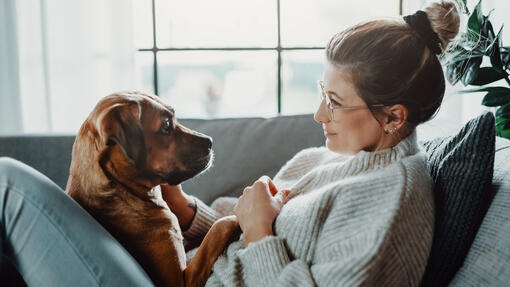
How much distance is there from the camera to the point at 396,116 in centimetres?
130

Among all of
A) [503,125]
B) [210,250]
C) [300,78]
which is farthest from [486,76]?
[300,78]

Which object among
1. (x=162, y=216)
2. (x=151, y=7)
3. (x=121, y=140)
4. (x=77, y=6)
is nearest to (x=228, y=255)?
(x=162, y=216)

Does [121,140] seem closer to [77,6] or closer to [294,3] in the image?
[77,6]

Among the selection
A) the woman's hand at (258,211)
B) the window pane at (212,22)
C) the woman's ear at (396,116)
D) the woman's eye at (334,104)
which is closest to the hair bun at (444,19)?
the woman's ear at (396,116)

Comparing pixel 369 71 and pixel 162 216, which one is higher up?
pixel 369 71

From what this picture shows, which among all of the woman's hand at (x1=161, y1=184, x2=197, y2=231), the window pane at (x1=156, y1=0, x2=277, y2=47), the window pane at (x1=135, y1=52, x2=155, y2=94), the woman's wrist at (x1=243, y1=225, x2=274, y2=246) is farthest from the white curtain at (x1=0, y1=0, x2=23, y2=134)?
the woman's wrist at (x1=243, y1=225, x2=274, y2=246)

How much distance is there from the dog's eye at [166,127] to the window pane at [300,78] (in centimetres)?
155

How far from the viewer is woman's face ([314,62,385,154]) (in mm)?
1308

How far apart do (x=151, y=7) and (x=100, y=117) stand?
1.85 meters

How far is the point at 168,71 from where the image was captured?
129 inches

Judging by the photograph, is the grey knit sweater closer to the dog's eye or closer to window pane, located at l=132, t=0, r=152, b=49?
the dog's eye

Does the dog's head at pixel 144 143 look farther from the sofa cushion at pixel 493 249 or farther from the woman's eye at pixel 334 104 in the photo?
the sofa cushion at pixel 493 249

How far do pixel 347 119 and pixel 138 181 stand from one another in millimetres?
549

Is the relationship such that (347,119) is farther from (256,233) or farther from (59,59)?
(59,59)
